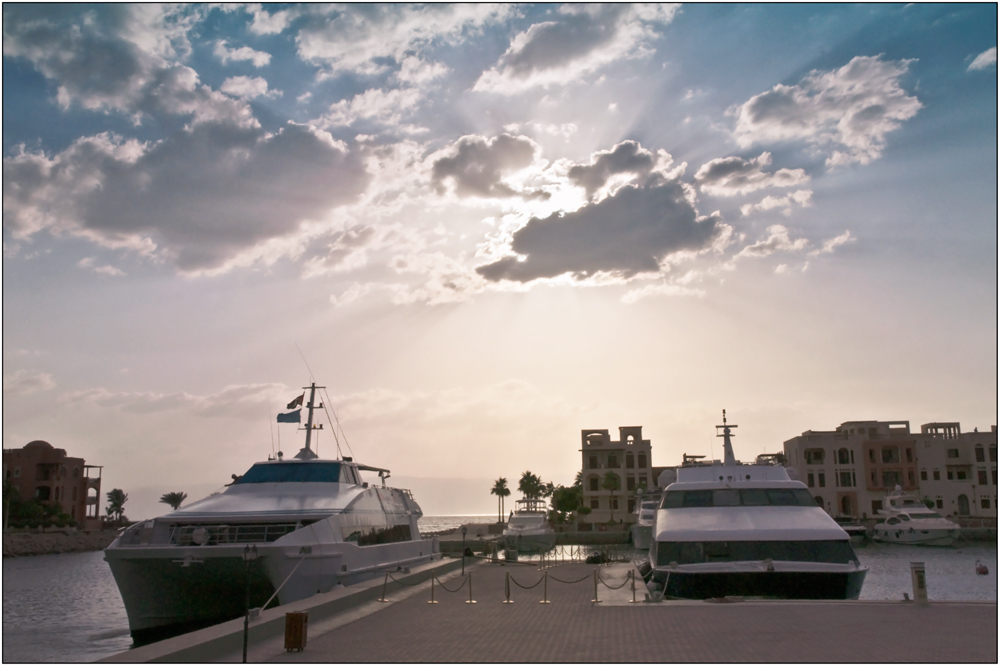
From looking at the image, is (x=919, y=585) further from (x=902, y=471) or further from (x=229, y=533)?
(x=902, y=471)

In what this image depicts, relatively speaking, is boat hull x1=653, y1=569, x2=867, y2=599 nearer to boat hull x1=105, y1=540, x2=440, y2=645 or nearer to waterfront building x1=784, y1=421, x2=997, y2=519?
boat hull x1=105, y1=540, x2=440, y2=645


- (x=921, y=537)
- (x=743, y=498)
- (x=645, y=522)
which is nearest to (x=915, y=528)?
(x=921, y=537)

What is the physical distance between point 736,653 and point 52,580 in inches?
1872

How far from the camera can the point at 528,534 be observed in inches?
2143

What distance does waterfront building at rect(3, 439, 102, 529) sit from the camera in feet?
281

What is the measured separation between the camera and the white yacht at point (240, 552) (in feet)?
56.0

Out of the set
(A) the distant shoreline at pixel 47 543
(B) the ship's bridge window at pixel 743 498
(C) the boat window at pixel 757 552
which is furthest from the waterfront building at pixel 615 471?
(C) the boat window at pixel 757 552

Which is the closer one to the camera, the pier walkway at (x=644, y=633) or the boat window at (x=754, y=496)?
the pier walkway at (x=644, y=633)

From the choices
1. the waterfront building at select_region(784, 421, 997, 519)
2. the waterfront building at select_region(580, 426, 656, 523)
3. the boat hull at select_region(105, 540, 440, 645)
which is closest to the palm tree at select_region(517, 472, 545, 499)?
the waterfront building at select_region(580, 426, 656, 523)

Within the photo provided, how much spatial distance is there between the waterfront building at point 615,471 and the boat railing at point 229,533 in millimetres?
71514

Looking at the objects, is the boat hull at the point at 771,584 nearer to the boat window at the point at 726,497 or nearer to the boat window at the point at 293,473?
the boat window at the point at 726,497

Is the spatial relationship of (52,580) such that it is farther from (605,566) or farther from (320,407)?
(605,566)

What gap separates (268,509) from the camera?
1984cm

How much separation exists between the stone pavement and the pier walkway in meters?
0.02
